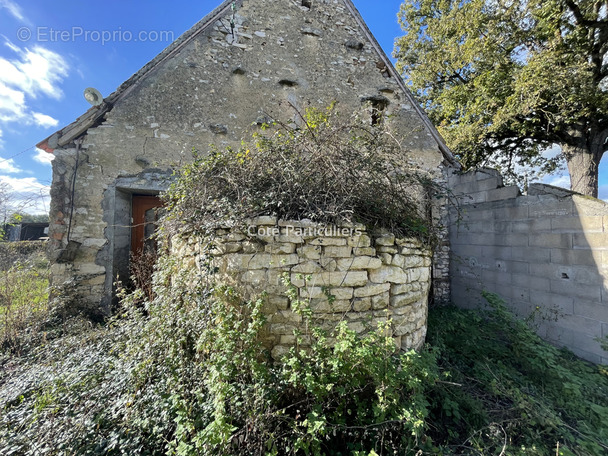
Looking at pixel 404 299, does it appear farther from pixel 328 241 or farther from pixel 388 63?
pixel 388 63

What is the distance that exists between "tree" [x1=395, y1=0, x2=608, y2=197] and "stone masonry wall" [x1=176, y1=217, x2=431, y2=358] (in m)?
7.60

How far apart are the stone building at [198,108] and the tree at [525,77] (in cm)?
315

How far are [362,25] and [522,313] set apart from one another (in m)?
7.14

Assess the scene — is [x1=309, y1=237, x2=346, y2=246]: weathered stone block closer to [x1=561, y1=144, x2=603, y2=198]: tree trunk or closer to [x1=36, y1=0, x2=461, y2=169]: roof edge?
[x1=36, y1=0, x2=461, y2=169]: roof edge

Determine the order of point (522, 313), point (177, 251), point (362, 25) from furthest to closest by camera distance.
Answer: point (362, 25) < point (522, 313) < point (177, 251)

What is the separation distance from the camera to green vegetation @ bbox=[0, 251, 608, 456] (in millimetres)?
1914

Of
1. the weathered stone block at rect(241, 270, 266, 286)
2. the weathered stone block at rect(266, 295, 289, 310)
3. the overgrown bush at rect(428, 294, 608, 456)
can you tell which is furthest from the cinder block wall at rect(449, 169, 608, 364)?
the weathered stone block at rect(241, 270, 266, 286)

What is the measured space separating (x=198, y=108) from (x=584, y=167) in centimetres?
1133

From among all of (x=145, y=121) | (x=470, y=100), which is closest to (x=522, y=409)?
(x=145, y=121)

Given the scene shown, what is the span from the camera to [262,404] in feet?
6.33

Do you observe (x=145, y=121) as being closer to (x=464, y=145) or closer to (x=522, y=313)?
(x=522, y=313)

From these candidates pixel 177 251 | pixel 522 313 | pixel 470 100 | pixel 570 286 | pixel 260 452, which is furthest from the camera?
pixel 470 100

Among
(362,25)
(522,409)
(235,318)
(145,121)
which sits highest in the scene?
(362,25)

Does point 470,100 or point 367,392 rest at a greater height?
point 470,100
